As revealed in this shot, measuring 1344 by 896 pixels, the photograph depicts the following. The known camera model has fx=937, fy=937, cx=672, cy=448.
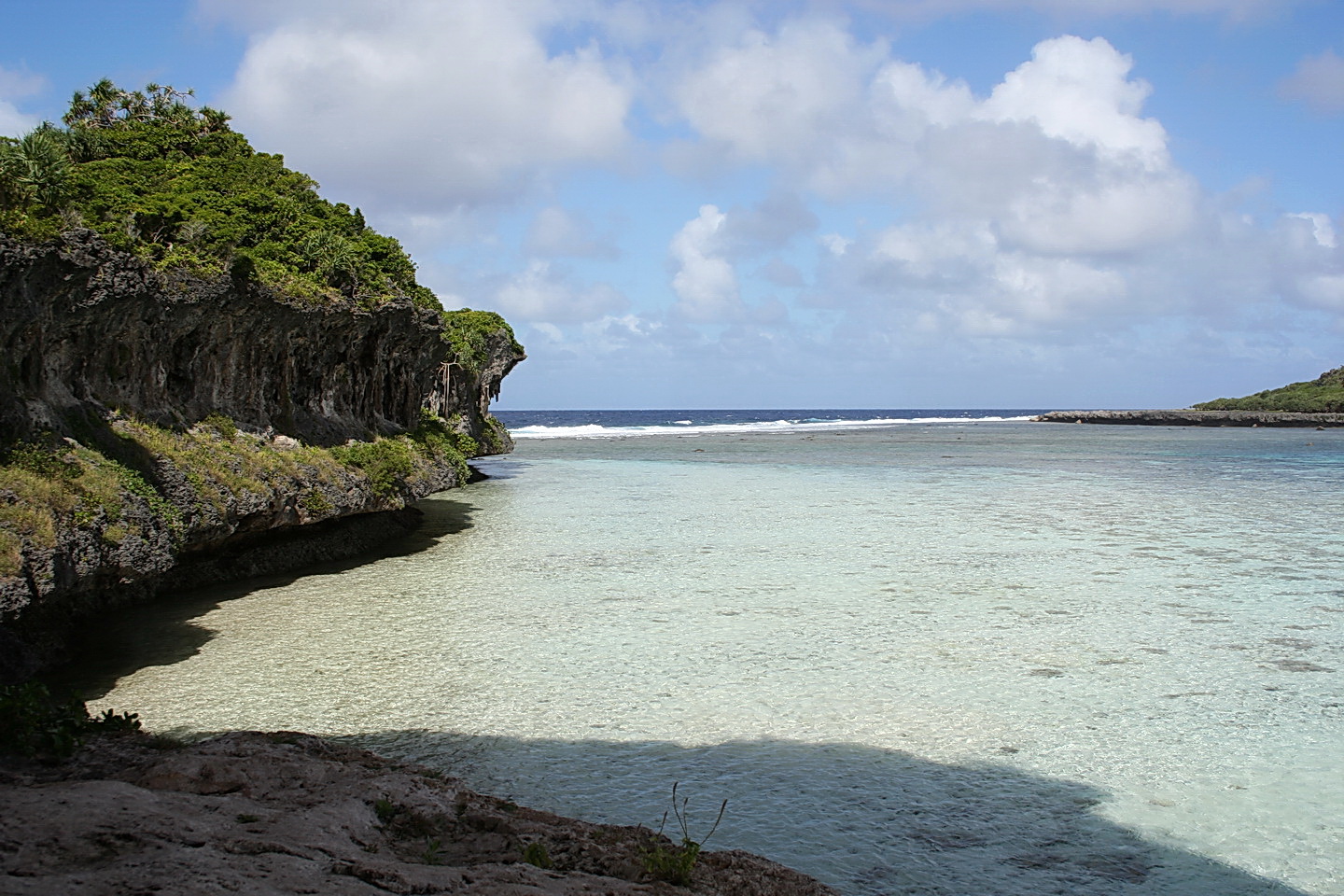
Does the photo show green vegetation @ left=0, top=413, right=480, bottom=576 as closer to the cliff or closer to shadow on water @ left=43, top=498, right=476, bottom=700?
the cliff

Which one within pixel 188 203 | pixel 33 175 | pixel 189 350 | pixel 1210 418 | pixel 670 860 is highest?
pixel 188 203

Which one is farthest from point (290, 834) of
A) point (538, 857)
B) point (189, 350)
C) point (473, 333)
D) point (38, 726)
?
point (473, 333)

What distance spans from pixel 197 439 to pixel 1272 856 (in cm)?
1214

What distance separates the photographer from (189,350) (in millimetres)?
12836

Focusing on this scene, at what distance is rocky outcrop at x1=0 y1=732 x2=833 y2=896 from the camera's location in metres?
3.64

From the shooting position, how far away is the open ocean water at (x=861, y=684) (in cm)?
602

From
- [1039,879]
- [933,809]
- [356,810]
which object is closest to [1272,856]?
[1039,879]

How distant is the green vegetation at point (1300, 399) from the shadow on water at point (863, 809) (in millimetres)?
101737

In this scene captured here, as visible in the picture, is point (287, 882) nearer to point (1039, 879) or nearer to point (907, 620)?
point (1039, 879)

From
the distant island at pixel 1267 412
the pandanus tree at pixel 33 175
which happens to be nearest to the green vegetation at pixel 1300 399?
the distant island at pixel 1267 412

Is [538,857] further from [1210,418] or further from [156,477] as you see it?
[1210,418]

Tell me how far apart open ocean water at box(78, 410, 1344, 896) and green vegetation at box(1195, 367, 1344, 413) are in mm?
86994

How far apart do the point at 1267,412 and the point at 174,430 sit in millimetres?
107799

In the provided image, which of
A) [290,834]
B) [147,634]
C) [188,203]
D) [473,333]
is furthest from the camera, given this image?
[473,333]
